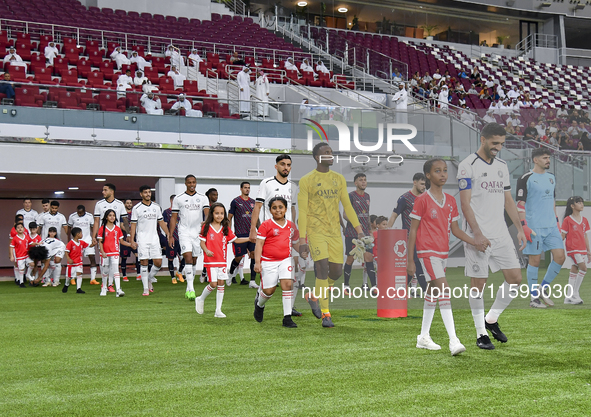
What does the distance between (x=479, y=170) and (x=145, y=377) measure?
11.5 ft

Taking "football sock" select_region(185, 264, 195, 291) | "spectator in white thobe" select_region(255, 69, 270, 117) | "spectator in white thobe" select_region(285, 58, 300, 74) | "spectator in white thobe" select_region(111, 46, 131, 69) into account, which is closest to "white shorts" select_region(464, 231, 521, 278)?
"football sock" select_region(185, 264, 195, 291)

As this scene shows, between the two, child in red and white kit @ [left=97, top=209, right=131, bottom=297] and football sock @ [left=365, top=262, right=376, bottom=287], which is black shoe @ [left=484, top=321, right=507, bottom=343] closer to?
football sock @ [left=365, top=262, right=376, bottom=287]

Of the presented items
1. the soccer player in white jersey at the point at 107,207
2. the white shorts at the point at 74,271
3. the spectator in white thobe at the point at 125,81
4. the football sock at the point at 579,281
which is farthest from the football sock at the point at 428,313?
the spectator in white thobe at the point at 125,81

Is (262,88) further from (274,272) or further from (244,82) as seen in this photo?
(274,272)

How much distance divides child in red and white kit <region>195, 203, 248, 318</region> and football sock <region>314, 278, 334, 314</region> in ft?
4.57

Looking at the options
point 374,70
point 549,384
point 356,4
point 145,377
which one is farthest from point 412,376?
point 356,4

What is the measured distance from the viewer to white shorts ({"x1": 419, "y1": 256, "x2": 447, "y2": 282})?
541 centimetres

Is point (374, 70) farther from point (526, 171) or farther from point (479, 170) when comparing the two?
point (479, 170)

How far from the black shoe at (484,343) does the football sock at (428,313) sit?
47 centimetres

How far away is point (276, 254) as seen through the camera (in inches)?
277

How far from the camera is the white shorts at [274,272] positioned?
6.99 meters

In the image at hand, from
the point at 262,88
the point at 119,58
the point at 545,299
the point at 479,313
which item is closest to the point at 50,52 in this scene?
the point at 119,58

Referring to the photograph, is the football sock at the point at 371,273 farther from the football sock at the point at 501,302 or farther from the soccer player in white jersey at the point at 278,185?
the football sock at the point at 501,302

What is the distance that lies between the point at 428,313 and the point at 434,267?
1.38ft
